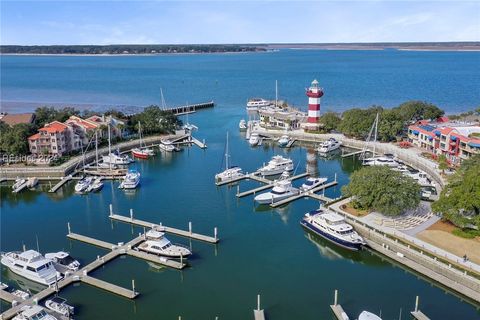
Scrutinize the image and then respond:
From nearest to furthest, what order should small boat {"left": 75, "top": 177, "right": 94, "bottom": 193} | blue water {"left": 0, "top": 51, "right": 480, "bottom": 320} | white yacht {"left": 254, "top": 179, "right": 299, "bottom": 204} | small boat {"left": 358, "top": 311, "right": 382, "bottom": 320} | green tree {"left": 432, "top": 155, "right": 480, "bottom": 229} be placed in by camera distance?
small boat {"left": 358, "top": 311, "right": 382, "bottom": 320} → blue water {"left": 0, "top": 51, "right": 480, "bottom": 320} → green tree {"left": 432, "top": 155, "right": 480, "bottom": 229} → white yacht {"left": 254, "top": 179, "right": 299, "bottom": 204} → small boat {"left": 75, "top": 177, "right": 94, "bottom": 193}

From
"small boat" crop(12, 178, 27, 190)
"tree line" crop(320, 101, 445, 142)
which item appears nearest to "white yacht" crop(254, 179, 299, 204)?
"tree line" crop(320, 101, 445, 142)

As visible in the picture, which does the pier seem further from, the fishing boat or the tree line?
the tree line

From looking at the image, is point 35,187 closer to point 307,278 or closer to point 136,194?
point 136,194

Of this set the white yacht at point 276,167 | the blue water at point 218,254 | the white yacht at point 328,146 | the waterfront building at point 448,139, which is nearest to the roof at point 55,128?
the blue water at point 218,254

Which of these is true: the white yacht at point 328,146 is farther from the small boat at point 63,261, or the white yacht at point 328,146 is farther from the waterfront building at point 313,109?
the small boat at point 63,261

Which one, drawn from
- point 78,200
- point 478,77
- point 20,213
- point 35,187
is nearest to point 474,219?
point 78,200

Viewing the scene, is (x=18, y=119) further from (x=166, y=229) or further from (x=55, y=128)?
(x=166, y=229)
